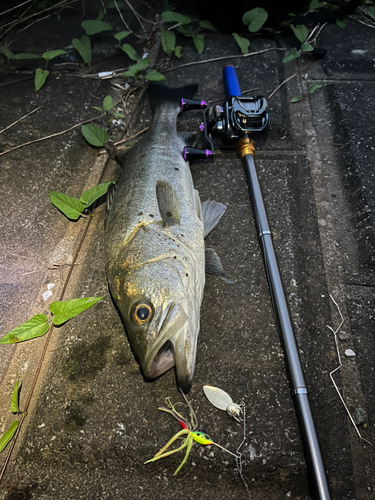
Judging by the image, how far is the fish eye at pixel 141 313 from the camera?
74.9 inches

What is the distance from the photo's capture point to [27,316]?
249 centimetres

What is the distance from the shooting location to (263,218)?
2.49 meters

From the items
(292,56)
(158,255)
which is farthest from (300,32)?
(158,255)

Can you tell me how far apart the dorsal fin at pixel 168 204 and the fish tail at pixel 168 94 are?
114 centimetres

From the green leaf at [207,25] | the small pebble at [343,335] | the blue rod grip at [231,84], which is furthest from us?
the green leaf at [207,25]

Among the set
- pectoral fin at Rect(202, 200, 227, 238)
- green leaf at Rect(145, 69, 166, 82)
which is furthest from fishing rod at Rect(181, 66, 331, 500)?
green leaf at Rect(145, 69, 166, 82)

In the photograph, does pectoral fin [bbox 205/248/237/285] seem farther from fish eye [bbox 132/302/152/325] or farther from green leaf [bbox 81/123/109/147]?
green leaf [bbox 81/123/109/147]

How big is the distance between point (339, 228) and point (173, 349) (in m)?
1.72

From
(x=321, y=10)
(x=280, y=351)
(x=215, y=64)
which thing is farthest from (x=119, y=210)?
(x=321, y=10)

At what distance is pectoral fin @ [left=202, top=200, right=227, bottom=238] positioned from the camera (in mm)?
2603

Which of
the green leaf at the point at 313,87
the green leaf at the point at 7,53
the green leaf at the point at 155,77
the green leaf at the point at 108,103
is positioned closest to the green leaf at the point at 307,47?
the green leaf at the point at 313,87

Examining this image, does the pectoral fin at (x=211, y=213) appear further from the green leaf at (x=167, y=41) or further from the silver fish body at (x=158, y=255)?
the green leaf at (x=167, y=41)

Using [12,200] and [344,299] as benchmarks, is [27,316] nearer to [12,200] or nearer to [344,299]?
[12,200]

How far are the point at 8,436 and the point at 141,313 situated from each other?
1.08 m
